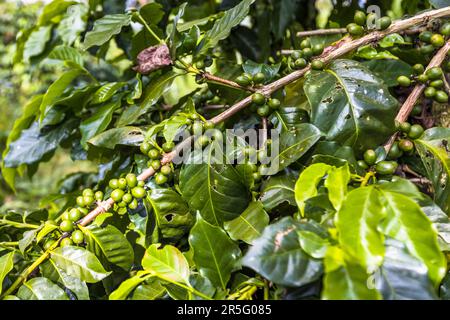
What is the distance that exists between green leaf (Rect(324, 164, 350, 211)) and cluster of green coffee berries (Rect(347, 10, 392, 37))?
0.39 metres

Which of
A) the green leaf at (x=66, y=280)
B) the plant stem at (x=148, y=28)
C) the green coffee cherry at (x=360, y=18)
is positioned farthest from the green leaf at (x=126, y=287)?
the green coffee cherry at (x=360, y=18)

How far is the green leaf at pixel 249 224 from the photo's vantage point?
714 mm

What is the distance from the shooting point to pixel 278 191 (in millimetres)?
742

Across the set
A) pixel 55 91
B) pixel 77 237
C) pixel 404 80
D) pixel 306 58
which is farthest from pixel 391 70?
pixel 55 91

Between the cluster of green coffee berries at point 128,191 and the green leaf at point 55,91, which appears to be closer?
the cluster of green coffee berries at point 128,191

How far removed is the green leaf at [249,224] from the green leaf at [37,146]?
2.26 ft

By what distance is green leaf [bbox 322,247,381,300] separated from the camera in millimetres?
463

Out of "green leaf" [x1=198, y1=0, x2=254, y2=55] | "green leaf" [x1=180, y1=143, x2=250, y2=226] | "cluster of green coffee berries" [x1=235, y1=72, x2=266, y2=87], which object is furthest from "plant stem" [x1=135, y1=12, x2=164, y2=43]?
"green leaf" [x1=180, y1=143, x2=250, y2=226]

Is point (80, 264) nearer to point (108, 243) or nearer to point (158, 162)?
point (108, 243)

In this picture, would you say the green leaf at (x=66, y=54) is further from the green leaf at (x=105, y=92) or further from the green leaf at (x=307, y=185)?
the green leaf at (x=307, y=185)

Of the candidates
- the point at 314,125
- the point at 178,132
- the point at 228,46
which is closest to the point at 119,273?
the point at 178,132

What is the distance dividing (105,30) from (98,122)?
0.75 feet

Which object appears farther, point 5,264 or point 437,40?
point 437,40
